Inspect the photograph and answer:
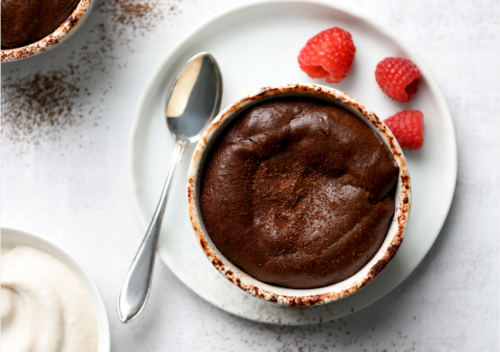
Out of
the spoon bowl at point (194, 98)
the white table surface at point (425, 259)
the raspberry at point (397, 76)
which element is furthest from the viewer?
the white table surface at point (425, 259)

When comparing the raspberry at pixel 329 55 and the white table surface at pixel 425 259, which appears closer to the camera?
the raspberry at pixel 329 55

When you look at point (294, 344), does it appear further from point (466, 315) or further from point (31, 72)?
point (31, 72)

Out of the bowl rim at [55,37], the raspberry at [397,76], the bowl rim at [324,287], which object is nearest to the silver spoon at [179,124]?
the bowl rim at [324,287]

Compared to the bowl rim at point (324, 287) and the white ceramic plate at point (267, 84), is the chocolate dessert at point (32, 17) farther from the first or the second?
the bowl rim at point (324, 287)

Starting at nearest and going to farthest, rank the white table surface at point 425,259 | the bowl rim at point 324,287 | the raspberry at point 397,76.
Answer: the bowl rim at point 324,287, the raspberry at point 397,76, the white table surface at point 425,259

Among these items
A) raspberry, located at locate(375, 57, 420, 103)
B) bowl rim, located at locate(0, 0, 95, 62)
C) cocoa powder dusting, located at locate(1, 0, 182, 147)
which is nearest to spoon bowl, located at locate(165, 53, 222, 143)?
cocoa powder dusting, located at locate(1, 0, 182, 147)
